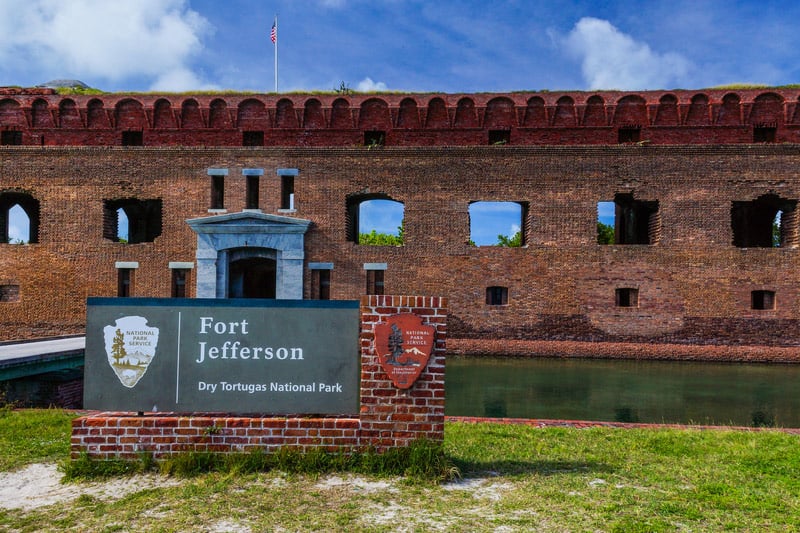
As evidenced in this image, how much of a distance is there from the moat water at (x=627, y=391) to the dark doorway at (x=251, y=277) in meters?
8.82

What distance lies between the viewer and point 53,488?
12.5 feet

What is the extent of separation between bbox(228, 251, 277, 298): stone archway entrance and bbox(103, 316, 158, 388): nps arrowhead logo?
1280 centimetres

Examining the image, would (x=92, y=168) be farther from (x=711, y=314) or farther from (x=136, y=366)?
(x=711, y=314)

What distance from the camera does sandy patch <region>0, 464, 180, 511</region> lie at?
11.7ft

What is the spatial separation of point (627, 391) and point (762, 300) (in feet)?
30.7

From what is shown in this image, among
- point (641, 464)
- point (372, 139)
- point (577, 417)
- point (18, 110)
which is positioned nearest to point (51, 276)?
point (18, 110)

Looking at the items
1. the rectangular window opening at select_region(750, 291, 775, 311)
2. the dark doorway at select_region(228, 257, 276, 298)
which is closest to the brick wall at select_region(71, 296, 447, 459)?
the dark doorway at select_region(228, 257, 276, 298)

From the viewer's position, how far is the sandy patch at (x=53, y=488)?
3.58 m

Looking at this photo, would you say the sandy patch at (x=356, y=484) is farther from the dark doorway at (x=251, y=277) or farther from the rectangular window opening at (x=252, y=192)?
the rectangular window opening at (x=252, y=192)

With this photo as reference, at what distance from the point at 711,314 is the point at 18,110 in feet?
84.5

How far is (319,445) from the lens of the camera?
4145 millimetres

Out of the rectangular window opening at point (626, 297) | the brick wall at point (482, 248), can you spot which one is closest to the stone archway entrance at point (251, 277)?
the brick wall at point (482, 248)

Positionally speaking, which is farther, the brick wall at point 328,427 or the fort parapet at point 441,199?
the fort parapet at point 441,199

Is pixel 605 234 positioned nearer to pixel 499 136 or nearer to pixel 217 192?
pixel 499 136
